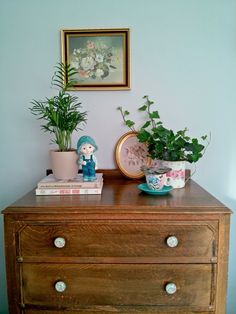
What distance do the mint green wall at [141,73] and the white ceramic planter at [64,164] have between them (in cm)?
25

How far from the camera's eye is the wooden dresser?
90cm

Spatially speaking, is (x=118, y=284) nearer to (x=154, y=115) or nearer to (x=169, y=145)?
(x=169, y=145)

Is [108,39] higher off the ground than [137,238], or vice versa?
[108,39]

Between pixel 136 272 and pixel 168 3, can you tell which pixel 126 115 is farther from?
pixel 136 272

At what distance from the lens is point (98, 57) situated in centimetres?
130

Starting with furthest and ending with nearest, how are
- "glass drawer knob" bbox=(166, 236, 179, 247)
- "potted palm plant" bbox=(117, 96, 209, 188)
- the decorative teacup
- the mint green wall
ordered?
the mint green wall, "potted palm plant" bbox=(117, 96, 209, 188), the decorative teacup, "glass drawer knob" bbox=(166, 236, 179, 247)

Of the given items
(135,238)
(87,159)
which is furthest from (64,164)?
(135,238)

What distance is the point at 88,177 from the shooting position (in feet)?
3.67

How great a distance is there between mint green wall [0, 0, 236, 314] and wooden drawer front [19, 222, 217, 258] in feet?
1.64

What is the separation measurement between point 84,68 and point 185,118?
576 millimetres

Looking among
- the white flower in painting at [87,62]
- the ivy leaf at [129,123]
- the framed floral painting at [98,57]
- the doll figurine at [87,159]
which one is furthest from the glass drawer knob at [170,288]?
the white flower in painting at [87,62]

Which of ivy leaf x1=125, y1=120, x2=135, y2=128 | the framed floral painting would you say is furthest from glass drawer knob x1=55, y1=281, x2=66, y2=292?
the framed floral painting

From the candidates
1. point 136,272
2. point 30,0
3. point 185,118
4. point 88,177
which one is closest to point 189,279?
point 136,272

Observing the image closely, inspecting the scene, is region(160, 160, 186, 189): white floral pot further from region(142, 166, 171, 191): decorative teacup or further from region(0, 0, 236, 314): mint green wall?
region(0, 0, 236, 314): mint green wall
